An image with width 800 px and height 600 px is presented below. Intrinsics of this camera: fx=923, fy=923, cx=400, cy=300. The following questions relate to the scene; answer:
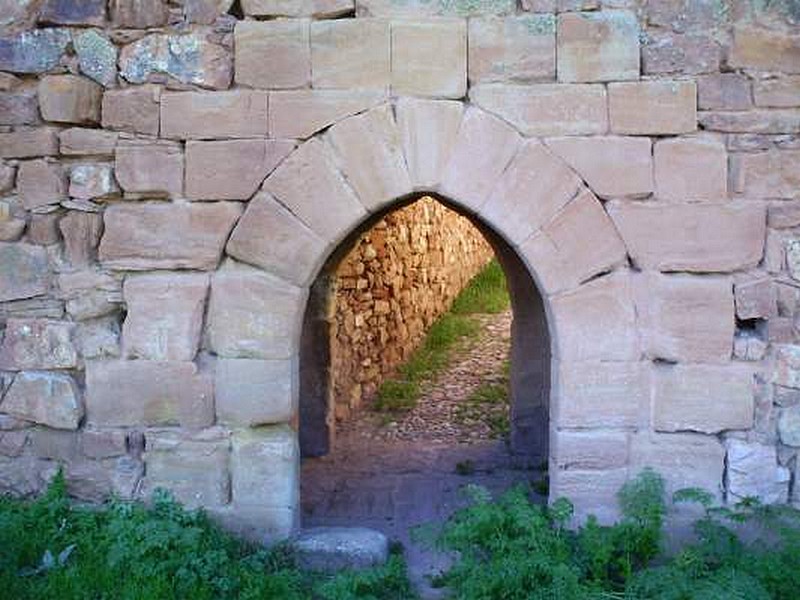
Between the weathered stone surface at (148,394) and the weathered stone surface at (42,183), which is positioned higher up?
the weathered stone surface at (42,183)

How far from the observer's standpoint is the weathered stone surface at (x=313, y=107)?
167 inches

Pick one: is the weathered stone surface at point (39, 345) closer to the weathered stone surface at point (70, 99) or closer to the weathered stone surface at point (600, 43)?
the weathered stone surface at point (70, 99)

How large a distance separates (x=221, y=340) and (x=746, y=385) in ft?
8.05

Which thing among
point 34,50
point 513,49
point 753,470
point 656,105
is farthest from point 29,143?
point 753,470

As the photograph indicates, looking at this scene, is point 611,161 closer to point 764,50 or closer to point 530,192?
point 530,192

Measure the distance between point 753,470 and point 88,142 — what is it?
347cm

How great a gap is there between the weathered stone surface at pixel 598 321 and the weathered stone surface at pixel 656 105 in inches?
26.8

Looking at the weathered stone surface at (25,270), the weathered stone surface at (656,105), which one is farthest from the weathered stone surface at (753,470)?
the weathered stone surface at (25,270)

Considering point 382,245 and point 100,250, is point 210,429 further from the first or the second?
point 382,245

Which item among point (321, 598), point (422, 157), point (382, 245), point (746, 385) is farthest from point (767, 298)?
point (382, 245)

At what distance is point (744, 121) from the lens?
418cm

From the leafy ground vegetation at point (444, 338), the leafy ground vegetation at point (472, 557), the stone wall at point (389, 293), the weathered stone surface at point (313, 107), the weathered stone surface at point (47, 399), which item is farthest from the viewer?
the leafy ground vegetation at point (444, 338)

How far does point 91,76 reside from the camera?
4.38 meters

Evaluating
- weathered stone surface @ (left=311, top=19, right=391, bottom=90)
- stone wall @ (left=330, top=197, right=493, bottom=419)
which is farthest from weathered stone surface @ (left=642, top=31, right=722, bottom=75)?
stone wall @ (left=330, top=197, right=493, bottom=419)
